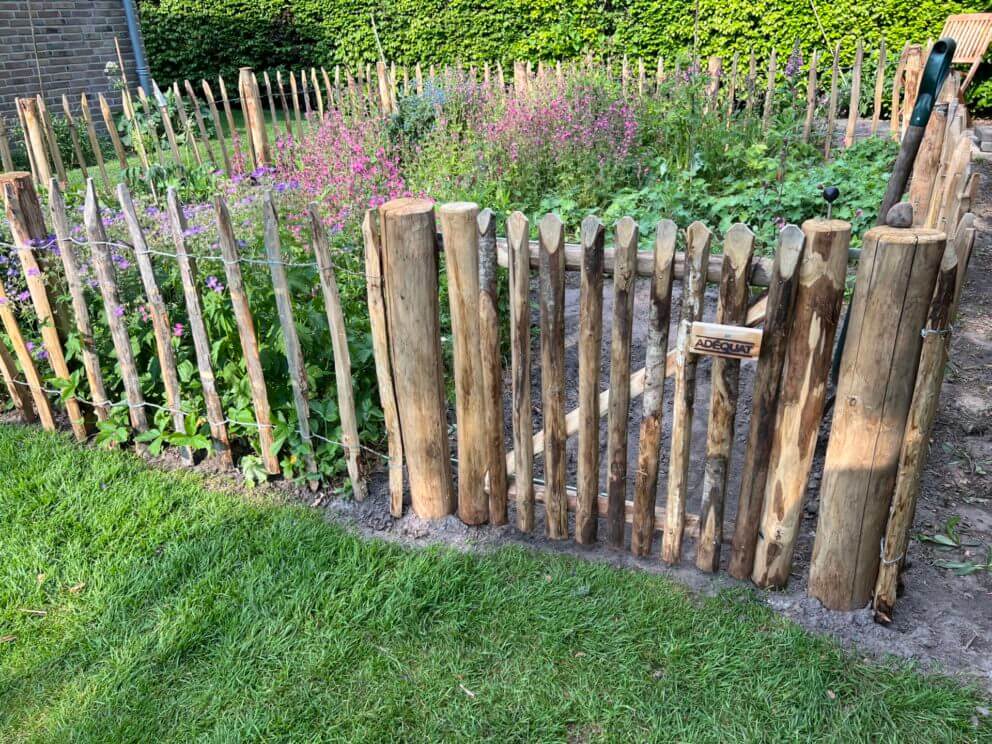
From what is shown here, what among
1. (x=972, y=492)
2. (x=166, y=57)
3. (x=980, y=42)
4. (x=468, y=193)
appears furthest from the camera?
(x=166, y=57)

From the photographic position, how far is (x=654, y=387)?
2562 mm

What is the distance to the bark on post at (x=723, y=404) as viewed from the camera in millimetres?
2197

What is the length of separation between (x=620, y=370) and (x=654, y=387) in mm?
133

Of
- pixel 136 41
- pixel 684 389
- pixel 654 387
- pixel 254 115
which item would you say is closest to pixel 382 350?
pixel 654 387

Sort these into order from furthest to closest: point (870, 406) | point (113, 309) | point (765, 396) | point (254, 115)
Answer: point (254, 115) < point (113, 309) < point (765, 396) < point (870, 406)

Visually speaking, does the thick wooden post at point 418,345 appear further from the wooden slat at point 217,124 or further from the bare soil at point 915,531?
the wooden slat at point 217,124

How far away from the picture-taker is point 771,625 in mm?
2541

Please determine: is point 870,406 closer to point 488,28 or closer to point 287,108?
point 287,108

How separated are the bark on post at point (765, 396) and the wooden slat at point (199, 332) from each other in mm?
2212

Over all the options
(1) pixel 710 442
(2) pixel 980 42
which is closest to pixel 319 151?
(1) pixel 710 442

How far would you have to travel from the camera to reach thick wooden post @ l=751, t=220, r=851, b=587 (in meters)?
2.14

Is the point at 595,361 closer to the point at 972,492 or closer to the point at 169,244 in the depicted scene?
the point at 972,492

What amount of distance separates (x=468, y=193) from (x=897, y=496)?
405 cm

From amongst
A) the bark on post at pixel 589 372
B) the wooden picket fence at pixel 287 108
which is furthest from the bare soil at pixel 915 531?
the wooden picket fence at pixel 287 108
